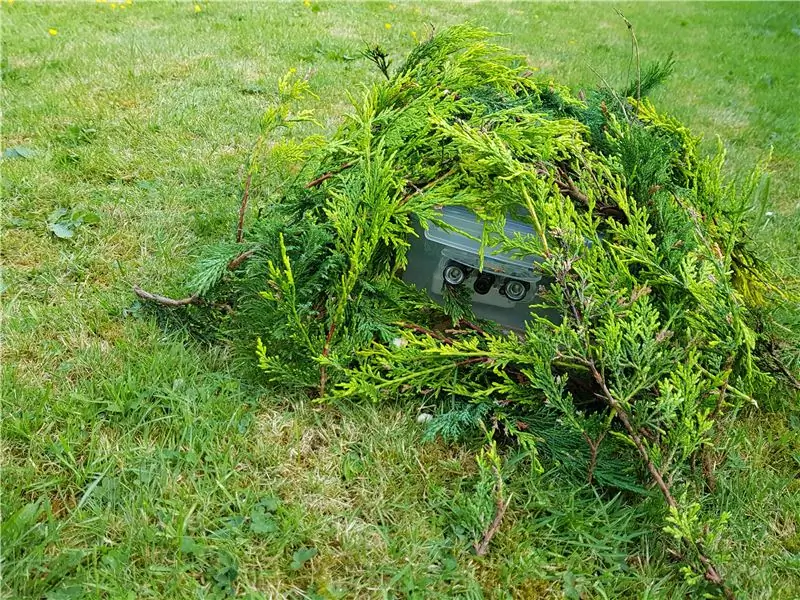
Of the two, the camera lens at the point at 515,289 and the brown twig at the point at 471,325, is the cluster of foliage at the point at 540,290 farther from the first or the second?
the camera lens at the point at 515,289

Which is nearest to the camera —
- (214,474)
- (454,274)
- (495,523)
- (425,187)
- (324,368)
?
(495,523)

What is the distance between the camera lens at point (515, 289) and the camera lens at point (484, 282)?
0.07m

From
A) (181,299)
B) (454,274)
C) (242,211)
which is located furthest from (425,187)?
(181,299)

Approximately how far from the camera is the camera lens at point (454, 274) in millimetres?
2340

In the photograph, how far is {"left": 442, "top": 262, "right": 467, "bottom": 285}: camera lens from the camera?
2.34m

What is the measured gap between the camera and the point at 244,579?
1.64 m

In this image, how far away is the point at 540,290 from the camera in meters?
2.13

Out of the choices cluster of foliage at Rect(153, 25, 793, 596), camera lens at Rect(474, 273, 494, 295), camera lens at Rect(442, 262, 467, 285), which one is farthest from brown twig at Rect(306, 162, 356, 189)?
camera lens at Rect(474, 273, 494, 295)

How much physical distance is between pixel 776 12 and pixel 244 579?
1394cm

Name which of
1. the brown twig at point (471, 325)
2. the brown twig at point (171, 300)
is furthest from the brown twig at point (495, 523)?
the brown twig at point (171, 300)

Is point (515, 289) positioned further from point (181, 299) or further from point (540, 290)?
point (181, 299)

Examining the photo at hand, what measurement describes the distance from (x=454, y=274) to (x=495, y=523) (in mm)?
985

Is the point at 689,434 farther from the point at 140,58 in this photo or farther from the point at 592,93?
the point at 140,58

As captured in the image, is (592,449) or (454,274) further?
(454,274)
